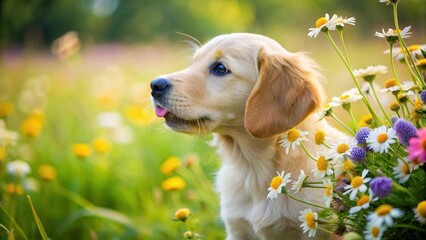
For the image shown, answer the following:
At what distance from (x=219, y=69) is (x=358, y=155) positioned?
3.38 feet

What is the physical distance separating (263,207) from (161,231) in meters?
0.99

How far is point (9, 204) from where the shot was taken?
3.12 meters

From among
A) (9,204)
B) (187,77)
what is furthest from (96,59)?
(187,77)

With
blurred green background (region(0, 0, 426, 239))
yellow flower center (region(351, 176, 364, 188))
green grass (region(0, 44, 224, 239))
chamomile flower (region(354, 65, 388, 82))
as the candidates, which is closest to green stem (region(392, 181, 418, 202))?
yellow flower center (region(351, 176, 364, 188))

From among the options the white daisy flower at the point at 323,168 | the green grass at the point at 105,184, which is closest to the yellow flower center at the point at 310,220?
the white daisy flower at the point at 323,168

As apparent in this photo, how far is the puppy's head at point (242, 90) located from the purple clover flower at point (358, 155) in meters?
0.53

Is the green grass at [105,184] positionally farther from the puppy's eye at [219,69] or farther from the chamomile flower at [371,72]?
the chamomile flower at [371,72]

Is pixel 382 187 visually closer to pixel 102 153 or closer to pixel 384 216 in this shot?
pixel 384 216

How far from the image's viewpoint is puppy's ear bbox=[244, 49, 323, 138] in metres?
2.25

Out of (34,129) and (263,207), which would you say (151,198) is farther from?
(263,207)

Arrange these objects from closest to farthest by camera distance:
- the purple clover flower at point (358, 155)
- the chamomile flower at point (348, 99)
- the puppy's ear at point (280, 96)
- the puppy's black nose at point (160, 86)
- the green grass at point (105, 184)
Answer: the purple clover flower at point (358, 155) → the chamomile flower at point (348, 99) → the puppy's ear at point (280, 96) → the puppy's black nose at point (160, 86) → the green grass at point (105, 184)

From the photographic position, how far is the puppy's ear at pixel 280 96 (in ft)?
7.39

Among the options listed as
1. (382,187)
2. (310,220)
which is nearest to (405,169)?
(382,187)

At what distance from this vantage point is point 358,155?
5.69 feet
